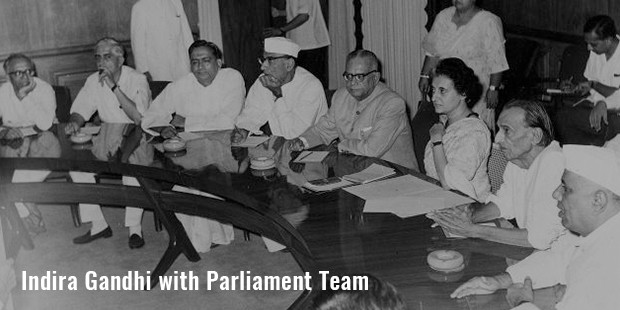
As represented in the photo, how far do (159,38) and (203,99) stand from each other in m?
1.72

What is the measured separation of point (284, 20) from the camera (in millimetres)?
8094

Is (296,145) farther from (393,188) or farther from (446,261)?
(446,261)

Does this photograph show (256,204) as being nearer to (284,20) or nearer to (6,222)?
(6,222)

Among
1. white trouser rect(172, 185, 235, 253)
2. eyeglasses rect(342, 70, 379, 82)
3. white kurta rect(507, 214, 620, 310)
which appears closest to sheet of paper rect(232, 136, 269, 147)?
white trouser rect(172, 185, 235, 253)

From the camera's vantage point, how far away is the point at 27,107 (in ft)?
17.0

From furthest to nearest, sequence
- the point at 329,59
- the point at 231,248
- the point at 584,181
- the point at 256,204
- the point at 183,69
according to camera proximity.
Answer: the point at 329,59
the point at 183,69
the point at 231,248
the point at 256,204
the point at 584,181

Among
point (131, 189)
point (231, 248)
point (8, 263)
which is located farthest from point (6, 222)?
point (8, 263)

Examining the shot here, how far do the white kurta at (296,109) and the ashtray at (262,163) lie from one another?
0.91m

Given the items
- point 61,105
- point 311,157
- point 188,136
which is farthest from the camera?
point 61,105

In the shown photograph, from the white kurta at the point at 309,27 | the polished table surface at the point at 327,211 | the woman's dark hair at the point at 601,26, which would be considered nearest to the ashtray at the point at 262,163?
the polished table surface at the point at 327,211

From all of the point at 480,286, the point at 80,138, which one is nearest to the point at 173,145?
the point at 80,138

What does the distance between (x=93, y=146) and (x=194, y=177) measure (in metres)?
0.93

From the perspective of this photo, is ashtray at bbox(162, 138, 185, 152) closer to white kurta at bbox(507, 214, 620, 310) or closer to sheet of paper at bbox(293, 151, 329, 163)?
sheet of paper at bbox(293, 151, 329, 163)

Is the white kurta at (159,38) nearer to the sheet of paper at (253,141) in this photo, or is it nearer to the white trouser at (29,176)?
the white trouser at (29,176)
